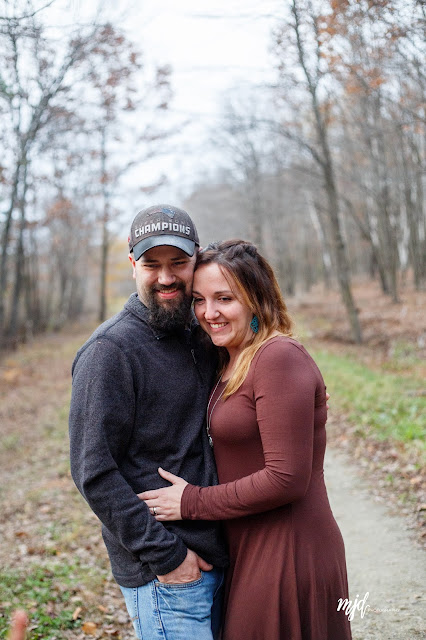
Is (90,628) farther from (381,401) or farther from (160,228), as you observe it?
(381,401)

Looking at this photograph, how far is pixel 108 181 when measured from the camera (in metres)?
26.2

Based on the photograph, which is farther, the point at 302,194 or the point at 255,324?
the point at 302,194

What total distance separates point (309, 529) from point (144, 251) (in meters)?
1.37

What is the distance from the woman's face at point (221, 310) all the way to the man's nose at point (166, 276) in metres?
0.12

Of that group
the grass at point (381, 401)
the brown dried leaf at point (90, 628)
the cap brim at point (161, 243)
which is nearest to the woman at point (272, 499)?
the cap brim at point (161, 243)

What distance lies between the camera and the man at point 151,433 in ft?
7.23

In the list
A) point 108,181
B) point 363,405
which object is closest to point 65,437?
point 363,405

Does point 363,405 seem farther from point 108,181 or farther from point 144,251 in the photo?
point 108,181

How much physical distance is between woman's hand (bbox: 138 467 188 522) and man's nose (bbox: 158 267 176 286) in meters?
0.89

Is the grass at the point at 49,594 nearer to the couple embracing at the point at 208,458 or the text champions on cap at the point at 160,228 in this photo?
the couple embracing at the point at 208,458

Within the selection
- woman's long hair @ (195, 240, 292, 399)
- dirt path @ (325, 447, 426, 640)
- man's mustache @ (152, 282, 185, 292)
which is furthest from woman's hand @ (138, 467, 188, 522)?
dirt path @ (325, 447, 426, 640)

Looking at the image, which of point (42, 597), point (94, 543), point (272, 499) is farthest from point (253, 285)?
point (94, 543)

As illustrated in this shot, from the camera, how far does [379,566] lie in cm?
477

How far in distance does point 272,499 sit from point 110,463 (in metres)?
0.65
